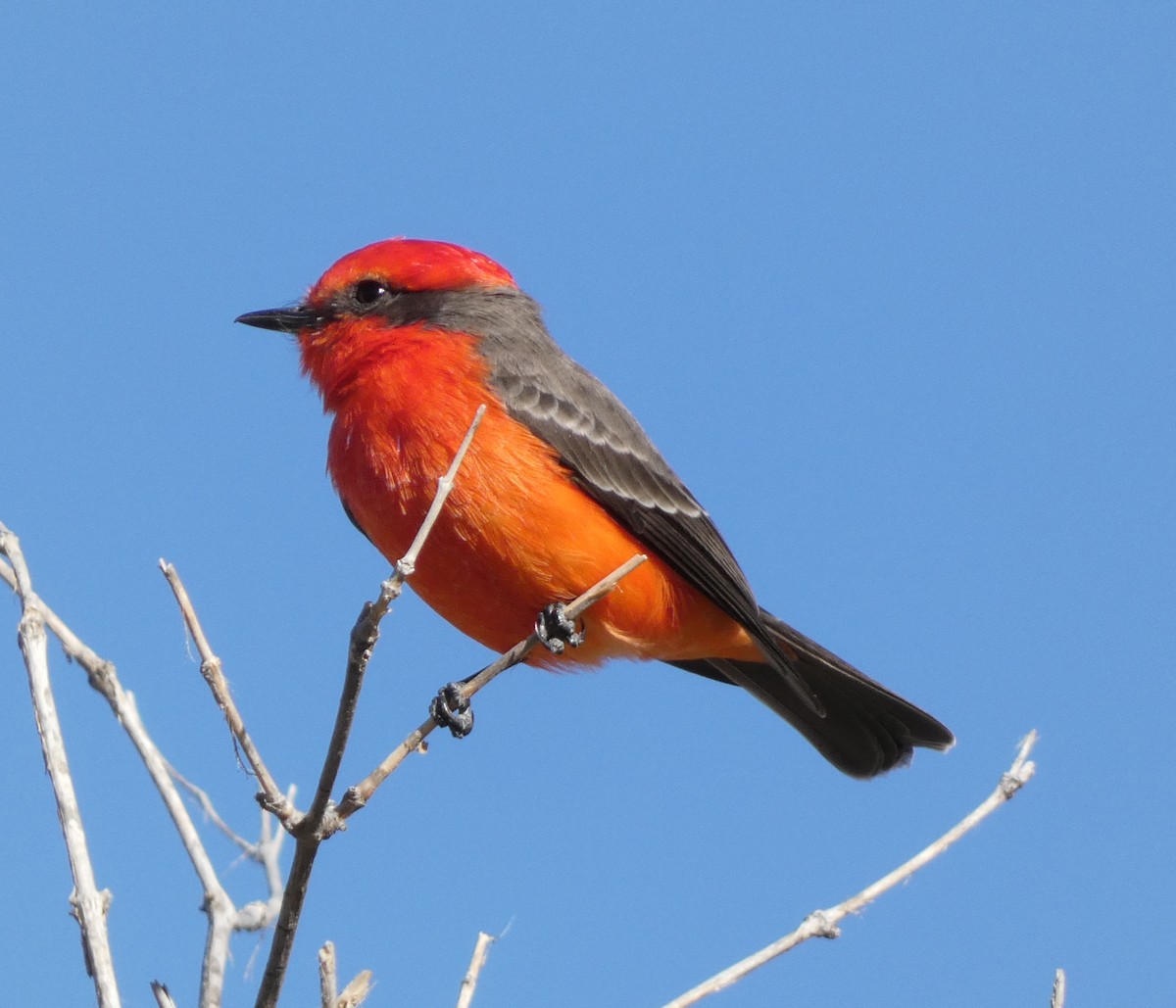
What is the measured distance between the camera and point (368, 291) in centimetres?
683

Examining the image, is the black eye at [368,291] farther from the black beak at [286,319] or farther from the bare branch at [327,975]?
the bare branch at [327,975]

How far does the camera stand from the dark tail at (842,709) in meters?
7.49

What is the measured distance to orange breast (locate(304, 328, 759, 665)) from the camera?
18.5 ft

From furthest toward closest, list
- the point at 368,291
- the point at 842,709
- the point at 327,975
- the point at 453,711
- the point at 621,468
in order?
1. the point at 842,709
2. the point at 368,291
3. the point at 621,468
4. the point at 453,711
5. the point at 327,975

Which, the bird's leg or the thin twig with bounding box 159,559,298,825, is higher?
the bird's leg

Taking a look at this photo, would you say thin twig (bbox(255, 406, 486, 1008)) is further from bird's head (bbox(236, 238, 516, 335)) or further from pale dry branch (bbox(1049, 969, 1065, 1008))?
bird's head (bbox(236, 238, 516, 335))

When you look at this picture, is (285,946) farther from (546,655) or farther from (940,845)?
(546,655)

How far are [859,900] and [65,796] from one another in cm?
203

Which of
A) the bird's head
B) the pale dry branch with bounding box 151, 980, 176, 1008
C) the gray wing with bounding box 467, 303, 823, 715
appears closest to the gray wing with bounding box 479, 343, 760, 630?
the gray wing with bounding box 467, 303, 823, 715

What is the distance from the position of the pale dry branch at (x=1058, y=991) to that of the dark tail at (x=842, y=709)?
13.5ft

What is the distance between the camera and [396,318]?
668cm

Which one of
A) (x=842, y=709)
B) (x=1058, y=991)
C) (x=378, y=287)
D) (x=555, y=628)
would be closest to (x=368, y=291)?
(x=378, y=287)

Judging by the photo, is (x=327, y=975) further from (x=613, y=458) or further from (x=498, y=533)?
(x=613, y=458)

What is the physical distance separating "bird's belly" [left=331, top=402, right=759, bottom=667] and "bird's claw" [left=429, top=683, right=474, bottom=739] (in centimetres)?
44
